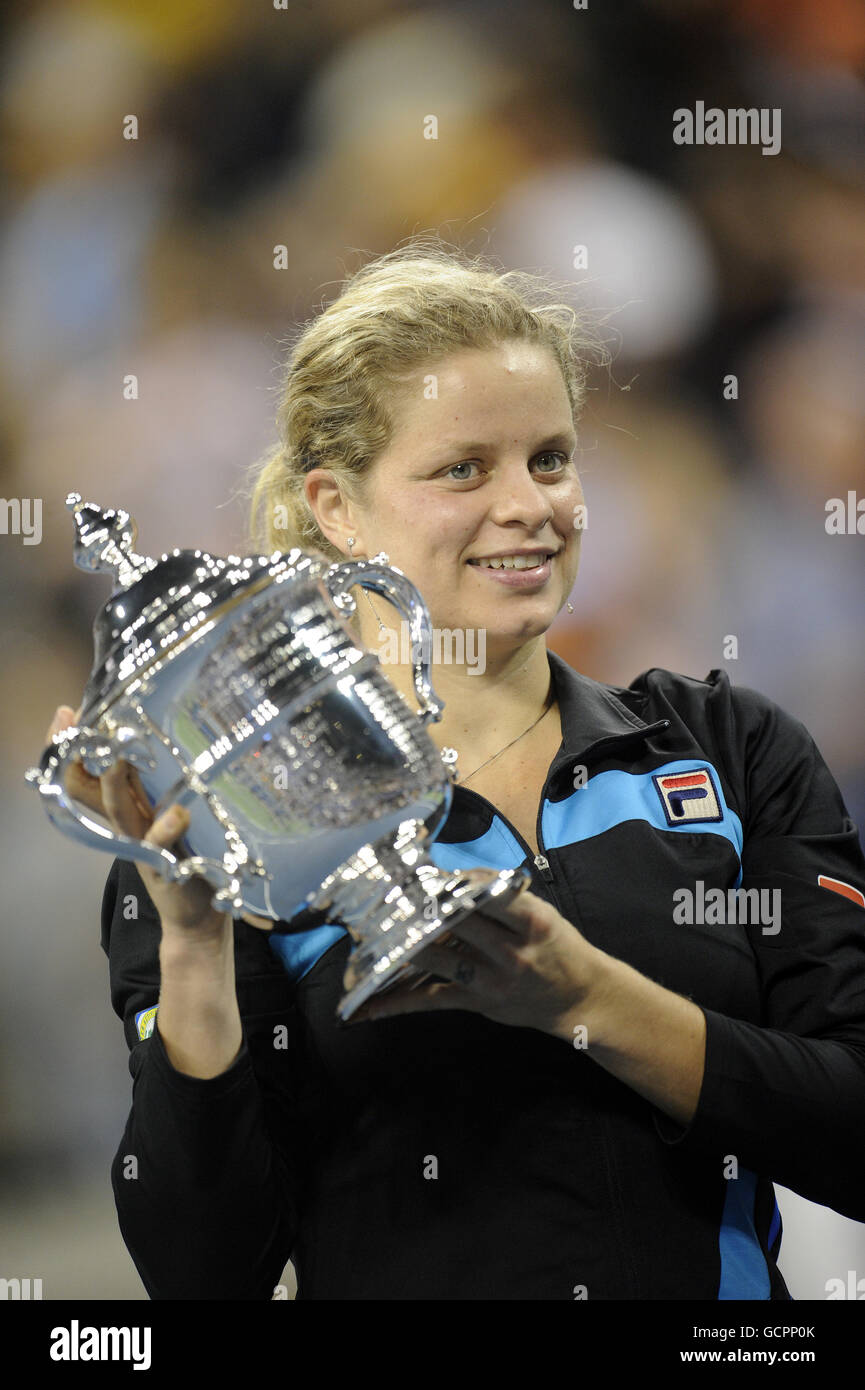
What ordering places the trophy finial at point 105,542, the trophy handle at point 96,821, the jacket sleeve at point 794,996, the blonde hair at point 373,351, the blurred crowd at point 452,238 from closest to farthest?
the trophy handle at point 96,821 < the trophy finial at point 105,542 < the jacket sleeve at point 794,996 < the blonde hair at point 373,351 < the blurred crowd at point 452,238

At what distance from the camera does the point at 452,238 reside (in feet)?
7.58

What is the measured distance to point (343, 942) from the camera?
1.12 meters

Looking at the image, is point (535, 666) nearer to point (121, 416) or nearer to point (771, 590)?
point (771, 590)

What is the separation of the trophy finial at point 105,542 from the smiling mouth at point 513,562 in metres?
0.35

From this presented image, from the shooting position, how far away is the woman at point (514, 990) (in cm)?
101

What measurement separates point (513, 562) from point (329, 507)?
0.79 feet

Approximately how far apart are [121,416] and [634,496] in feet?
3.08

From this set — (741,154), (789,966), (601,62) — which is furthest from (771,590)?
(789,966)
